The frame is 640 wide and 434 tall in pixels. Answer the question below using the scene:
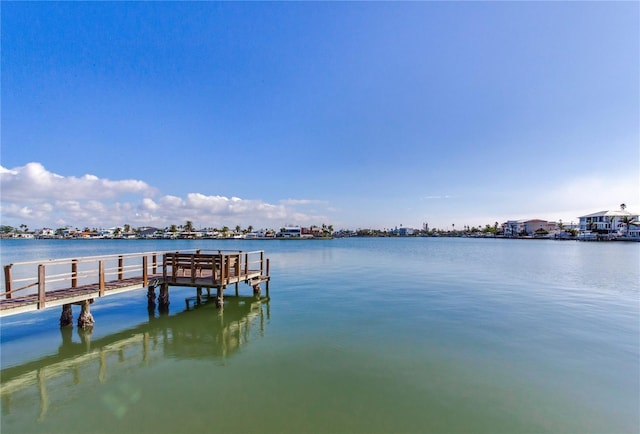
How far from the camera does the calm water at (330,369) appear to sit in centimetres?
600

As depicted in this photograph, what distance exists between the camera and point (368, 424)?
19.0ft

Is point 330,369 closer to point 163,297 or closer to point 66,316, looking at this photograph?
point 163,297

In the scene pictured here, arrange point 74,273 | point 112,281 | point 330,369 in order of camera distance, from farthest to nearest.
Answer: point 112,281
point 74,273
point 330,369

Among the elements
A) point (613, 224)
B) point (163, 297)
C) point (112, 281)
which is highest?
point (613, 224)

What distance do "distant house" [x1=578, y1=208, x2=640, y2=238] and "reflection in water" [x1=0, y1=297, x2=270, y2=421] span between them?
492 feet

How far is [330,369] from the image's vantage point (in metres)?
8.19

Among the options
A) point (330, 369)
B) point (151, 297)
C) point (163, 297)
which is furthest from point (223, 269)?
point (330, 369)

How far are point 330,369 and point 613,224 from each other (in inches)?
6451

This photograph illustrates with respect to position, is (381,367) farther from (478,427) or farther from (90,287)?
(90,287)

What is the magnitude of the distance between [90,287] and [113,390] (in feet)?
25.1

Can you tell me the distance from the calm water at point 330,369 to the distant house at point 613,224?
137385 mm

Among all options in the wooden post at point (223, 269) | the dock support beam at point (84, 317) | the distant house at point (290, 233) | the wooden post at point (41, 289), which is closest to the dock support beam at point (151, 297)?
the dock support beam at point (84, 317)

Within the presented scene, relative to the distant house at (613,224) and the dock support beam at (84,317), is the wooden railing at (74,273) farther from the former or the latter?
the distant house at (613,224)

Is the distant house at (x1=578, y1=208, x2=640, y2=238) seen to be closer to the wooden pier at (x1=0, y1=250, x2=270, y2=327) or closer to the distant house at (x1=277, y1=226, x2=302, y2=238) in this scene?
the distant house at (x1=277, y1=226, x2=302, y2=238)
